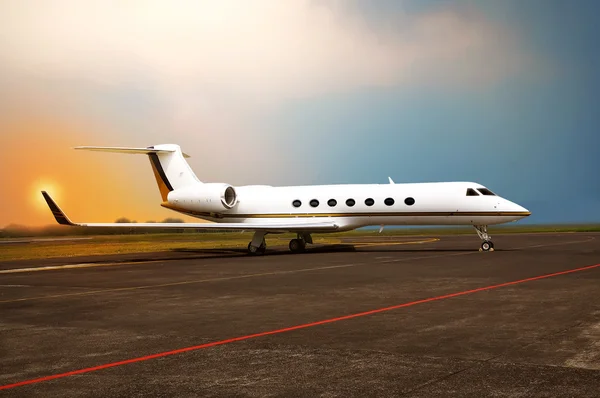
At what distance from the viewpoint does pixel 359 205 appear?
26531 millimetres

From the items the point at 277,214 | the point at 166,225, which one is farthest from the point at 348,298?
the point at 277,214

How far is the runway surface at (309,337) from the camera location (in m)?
5.59

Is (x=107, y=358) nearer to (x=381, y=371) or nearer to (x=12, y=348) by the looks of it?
(x=12, y=348)

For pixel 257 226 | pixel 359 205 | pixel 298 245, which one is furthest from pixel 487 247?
pixel 257 226

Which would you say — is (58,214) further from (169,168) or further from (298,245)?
(298,245)

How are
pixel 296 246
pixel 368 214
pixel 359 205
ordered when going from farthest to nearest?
pixel 296 246 < pixel 359 205 < pixel 368 214

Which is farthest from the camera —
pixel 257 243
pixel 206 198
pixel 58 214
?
pixel 206 198

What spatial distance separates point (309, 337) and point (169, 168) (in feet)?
78.6

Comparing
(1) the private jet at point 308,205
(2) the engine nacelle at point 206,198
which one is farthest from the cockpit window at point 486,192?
(2) the engine nacelle at point 206,198

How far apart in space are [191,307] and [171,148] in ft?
68.4

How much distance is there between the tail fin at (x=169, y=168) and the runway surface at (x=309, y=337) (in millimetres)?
15297

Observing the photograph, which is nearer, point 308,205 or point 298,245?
point 308,205

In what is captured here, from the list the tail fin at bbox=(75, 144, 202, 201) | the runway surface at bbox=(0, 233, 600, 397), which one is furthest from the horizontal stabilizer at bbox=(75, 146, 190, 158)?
the runway surface at bbox=(0, 233, 600, 397)

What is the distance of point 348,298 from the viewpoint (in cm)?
1152
